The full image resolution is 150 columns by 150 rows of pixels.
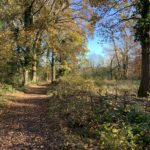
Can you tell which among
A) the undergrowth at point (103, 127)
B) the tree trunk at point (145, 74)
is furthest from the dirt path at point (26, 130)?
the tree trunk at point (145, 74)

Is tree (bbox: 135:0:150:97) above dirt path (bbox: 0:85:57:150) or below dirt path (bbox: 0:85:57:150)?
above

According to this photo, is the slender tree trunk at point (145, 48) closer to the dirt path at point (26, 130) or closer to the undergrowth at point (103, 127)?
the dirt path at point (26, 130)

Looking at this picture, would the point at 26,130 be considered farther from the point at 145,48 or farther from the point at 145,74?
the point at 145,48

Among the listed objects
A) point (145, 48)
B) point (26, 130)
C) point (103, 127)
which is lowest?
point (26, 130)

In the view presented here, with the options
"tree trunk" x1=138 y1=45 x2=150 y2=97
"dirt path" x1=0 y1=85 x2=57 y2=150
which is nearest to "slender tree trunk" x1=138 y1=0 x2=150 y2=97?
"tree trunk" x1=138 y1=45 x2=150 y2=97

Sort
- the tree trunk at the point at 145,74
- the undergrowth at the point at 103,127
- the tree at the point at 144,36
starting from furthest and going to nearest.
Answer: the tree trunk at the point at 145,74, the tree at the point at 144,36, the undergrowth at the point at 103,127

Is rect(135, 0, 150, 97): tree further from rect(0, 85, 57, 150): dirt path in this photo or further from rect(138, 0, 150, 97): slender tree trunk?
rect(0, 85, 57, 150): dirt path

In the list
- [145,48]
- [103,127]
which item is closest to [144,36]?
[145,48]

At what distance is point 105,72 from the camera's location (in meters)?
56.1

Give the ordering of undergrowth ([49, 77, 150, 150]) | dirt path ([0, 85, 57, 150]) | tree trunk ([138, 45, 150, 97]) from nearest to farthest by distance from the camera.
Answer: undergrowth ([49, 77, 150, 150]) < dirt path ([0, 85, 57, 150]) < tree trunk ([138, 45, 150, 97])

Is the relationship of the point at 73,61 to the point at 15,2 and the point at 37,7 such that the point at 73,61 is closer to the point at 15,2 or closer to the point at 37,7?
the point at 37,7

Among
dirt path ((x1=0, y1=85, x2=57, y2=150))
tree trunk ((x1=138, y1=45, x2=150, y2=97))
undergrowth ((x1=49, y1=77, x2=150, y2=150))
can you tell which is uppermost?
tree trunk ((x1=138, y1=45, x2=150, y2=97))

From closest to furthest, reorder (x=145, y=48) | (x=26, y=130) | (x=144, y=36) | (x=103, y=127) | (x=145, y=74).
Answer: (x=103, y=127), (x=26, y=130), (x=144, y=36), (x=145, y=48), (x=145, y=74)

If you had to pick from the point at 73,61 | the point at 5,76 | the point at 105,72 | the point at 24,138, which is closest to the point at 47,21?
the point at 5,76
